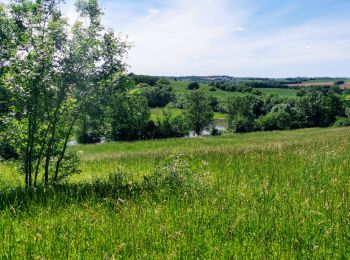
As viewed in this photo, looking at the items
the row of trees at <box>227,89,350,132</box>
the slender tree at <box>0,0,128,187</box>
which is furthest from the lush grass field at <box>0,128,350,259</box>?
the row of trees at <box>227,89,350,132</box>

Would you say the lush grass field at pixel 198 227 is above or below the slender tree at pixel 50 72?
below

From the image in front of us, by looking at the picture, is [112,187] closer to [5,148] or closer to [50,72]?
[50,72]

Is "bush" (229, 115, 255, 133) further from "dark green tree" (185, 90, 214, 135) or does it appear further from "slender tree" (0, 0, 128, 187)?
"slender tree" (0, 0, 128, 187)

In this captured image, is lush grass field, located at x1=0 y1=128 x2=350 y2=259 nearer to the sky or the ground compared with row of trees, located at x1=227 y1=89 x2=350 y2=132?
nearer to the sky

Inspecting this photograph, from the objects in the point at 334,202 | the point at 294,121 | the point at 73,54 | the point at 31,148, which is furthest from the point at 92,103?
the point at 294,121

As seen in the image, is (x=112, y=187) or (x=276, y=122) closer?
(x=112, y=187)

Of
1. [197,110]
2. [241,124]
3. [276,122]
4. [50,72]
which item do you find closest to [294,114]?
[276,122]

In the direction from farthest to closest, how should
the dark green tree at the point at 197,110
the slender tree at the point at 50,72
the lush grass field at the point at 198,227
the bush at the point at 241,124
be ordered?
1. the bush at the point at 241,124
2. the dark green tree at the point at 197,110
3. the slender tree at the point at 50,72
4. the lush grass field at the point at 198,227

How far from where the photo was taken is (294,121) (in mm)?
100312

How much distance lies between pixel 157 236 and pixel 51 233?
1.59 m

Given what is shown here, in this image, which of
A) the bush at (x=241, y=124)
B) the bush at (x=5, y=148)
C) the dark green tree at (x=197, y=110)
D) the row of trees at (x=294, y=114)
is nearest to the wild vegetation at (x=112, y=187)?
the bush at (x=5, y=148)

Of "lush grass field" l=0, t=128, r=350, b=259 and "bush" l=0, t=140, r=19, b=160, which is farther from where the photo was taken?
"bush" l=0, t=140, r=19, b=160

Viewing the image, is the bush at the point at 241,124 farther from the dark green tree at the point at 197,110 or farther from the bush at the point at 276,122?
the dark green tree at the point at 197,110

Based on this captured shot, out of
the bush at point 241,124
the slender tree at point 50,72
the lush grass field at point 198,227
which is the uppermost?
the slender tree at point 50,72
